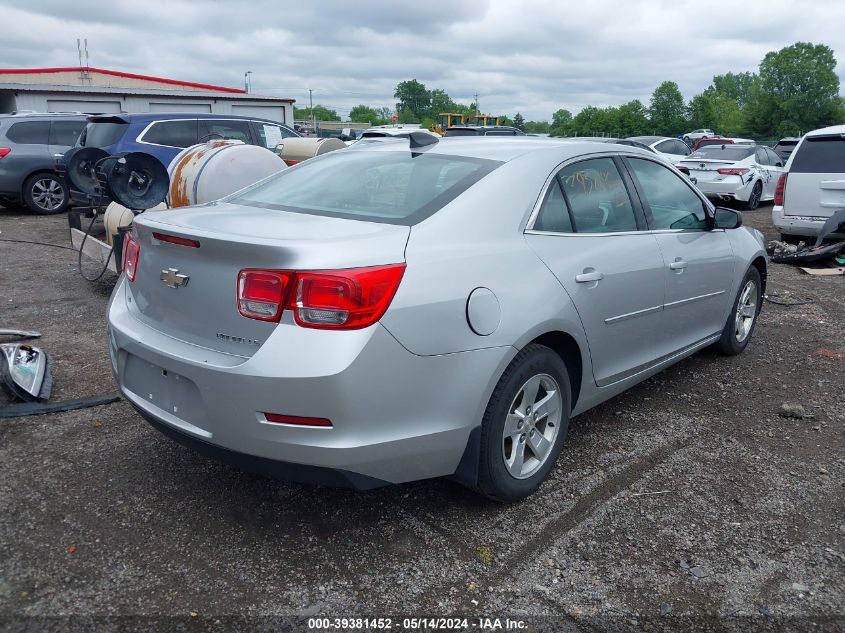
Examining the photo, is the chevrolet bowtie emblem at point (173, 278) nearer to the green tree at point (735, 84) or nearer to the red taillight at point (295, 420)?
the red taillight at point (295, 420)

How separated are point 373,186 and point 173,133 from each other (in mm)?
8490

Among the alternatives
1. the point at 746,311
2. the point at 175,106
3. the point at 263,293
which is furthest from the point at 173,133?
the point at 175,106

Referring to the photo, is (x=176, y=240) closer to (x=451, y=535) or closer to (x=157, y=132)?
(x=451, y=535)

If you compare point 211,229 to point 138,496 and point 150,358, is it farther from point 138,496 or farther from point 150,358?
point 138,496

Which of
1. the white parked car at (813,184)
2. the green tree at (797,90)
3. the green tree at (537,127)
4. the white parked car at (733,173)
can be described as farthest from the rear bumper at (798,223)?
the green tree at (537,127)

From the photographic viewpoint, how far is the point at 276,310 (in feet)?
8.32

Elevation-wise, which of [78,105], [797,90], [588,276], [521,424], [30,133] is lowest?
[521,424]

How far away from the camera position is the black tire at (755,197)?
15078 millimetres

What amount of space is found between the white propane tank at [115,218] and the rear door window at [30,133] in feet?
26.1

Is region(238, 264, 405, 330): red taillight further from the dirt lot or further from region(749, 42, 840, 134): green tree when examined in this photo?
region(749, 42, 840, 134): green tree

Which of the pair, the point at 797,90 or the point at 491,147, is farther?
the point at 797,90

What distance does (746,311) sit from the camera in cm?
546

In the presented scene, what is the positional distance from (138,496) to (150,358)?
79 centimetres

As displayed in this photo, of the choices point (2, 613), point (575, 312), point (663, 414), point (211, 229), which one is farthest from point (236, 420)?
point (663, 414)
